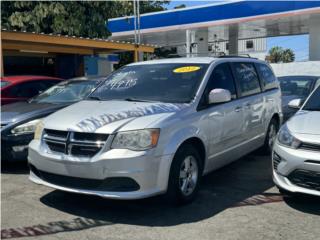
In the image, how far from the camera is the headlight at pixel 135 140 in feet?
14.9

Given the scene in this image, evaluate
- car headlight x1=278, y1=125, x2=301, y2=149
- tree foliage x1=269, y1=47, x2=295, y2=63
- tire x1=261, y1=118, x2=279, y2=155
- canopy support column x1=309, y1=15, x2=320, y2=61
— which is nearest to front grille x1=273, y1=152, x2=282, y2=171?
car headlight x1=278, y1=125, x2=301, y2=149

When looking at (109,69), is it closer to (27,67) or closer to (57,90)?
(27,67)

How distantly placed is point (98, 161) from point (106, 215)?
2.25 ft

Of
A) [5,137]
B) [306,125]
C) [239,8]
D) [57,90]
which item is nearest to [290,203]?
[306,125]

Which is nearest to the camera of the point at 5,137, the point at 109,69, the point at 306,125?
the point at 306,125

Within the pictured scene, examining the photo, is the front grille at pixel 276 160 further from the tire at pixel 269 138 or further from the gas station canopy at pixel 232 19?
the gas station canopy at pixel 232 19

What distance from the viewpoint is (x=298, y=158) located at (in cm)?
482

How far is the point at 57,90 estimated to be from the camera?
8.38m

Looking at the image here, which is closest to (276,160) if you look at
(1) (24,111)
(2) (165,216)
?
(2) (165,216)

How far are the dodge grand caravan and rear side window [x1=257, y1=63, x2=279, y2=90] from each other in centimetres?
82

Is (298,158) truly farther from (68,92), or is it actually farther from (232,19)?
(232,19)

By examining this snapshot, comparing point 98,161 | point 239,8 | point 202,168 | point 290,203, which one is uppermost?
point 239,8

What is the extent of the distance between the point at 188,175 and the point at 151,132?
87cm

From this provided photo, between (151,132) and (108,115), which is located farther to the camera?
(108,115)
